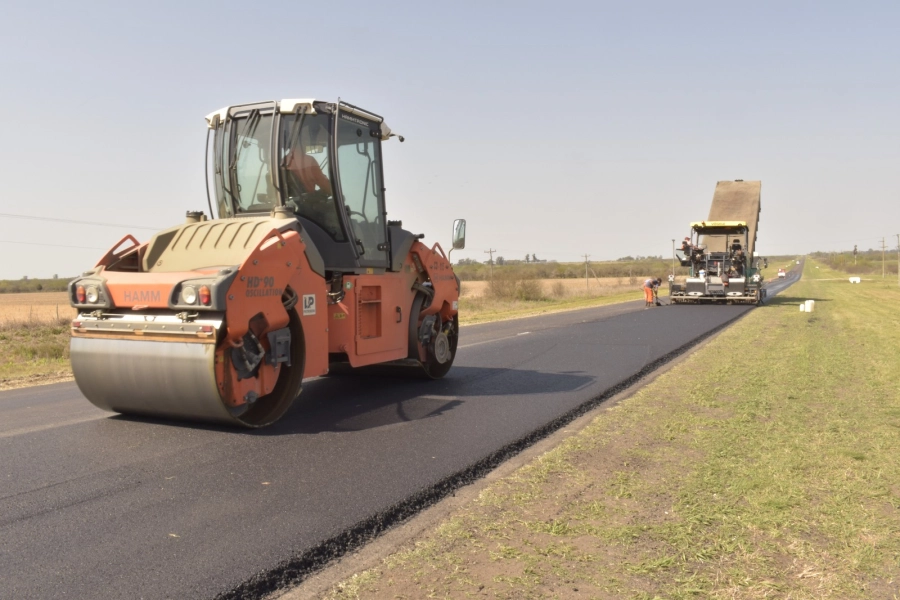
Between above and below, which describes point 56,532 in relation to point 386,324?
below

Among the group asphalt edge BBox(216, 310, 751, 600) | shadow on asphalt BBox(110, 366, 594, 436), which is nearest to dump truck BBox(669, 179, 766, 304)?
shadow on asphalt BBox(110, 366, 594, 436)

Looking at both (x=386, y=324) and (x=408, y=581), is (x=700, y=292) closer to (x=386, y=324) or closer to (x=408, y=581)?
(x=386, y=324)

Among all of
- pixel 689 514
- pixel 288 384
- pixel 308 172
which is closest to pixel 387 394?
pixel 288 384

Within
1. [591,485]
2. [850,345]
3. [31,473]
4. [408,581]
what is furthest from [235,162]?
[850,345]

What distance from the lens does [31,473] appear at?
484 cm

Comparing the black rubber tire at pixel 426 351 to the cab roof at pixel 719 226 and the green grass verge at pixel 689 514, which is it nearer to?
the green grass verge at pixel 689 514

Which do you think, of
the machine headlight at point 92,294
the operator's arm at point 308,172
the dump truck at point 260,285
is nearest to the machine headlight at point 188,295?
the dump truck at point 260,285

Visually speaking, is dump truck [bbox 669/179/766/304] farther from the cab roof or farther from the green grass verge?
the green grass verge

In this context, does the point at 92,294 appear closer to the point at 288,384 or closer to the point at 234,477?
the point at 288,384

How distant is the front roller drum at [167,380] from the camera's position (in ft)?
18.1

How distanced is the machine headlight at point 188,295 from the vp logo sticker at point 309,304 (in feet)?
3.58

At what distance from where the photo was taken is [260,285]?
582 centimetres

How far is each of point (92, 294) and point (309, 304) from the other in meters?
1.72

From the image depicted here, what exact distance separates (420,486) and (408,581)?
1391 mm
